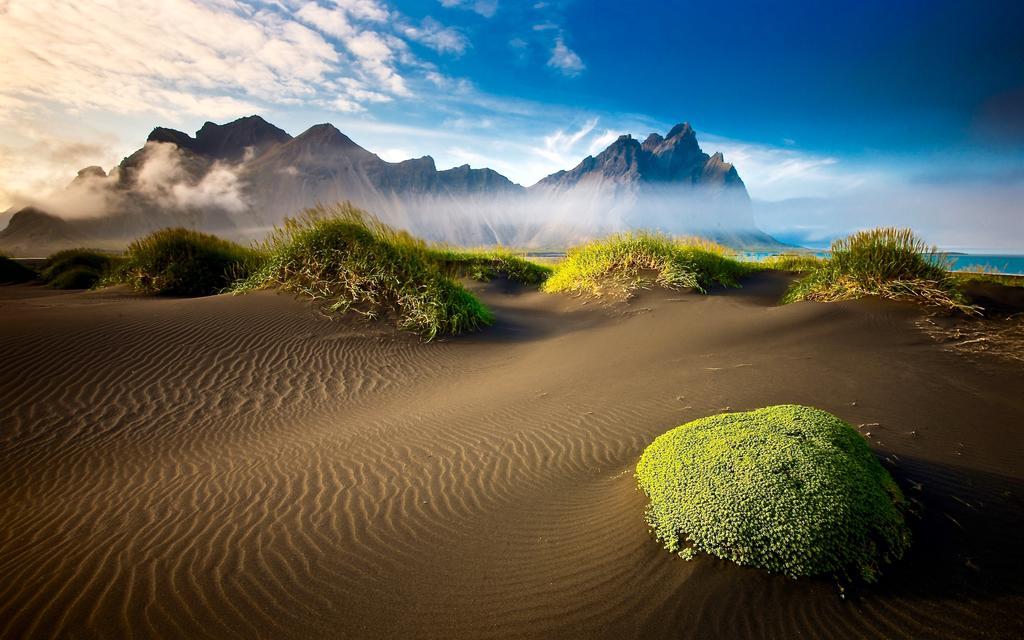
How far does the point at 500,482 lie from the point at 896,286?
807 cm

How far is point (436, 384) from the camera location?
6.68 meters

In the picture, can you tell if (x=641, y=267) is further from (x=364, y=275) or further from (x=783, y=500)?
(x=783, y=500)

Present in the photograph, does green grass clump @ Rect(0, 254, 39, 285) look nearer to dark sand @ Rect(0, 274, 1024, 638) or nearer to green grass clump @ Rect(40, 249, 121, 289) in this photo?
green grass clump @ Rect(40, 249, 121, 289)

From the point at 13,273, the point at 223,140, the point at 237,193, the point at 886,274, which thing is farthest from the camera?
the point at 223,140

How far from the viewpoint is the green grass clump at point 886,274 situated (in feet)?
22.9

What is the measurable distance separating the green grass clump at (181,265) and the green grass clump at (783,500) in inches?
458

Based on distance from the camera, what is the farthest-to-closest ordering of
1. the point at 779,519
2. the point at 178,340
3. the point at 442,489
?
1. the point at 178,340
2. the point at 442,489
3. the point at 779,519

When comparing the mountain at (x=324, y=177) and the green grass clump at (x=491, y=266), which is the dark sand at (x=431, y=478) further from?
the mountain at (x=324, y=177)

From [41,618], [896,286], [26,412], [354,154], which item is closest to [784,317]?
[896,286]

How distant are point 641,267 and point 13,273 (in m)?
25.9

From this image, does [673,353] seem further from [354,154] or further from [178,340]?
[354,154]

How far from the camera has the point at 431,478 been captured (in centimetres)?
368

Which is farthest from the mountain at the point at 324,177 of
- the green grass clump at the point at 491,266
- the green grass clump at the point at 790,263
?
the green grass clump at the point at 790,263

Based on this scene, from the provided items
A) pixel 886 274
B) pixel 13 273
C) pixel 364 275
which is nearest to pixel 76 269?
pixel 13 273
